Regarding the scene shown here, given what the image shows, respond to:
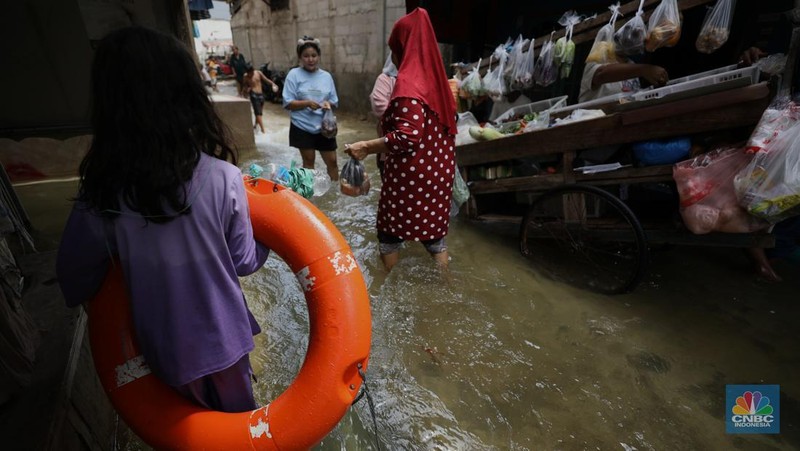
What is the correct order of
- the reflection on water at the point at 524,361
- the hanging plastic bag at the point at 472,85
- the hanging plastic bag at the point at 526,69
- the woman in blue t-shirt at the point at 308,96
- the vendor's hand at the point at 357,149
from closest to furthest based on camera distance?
the reflection on water at the point at 524,361 < the vendor's hand at the point at 357,149 < the hanging plastic bag at the point at 526,69 < the woman in blue t-shirt at the point at 308,96 < the hanging plastic bag at the point at 472,85

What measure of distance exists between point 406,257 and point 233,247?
2.28m

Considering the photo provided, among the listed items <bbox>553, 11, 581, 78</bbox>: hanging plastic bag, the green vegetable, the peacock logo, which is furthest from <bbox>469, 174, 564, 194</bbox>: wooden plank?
the peacock logo

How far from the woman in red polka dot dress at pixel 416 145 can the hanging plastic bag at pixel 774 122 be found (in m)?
1.77

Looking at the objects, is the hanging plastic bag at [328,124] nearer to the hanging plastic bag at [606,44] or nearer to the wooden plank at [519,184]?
the wooden plank at [519,184]

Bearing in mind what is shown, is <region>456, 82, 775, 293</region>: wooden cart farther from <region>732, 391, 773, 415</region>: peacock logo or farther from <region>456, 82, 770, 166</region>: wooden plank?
<region>732, 391, 773, 415</region>: peacock logo

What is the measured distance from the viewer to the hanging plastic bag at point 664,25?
275 cm

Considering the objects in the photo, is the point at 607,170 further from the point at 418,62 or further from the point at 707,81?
the point at 418,62

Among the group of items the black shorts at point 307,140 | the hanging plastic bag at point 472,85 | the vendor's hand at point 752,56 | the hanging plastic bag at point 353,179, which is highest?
the vendor's hand at point 752,56

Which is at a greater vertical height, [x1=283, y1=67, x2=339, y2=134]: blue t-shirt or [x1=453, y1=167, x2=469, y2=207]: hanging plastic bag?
[x1=283, y1=67, x2=339, y2=134]: blue t-shirt

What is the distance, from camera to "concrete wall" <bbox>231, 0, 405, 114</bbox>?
32.3 ft

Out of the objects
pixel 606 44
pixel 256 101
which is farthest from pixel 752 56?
pixel 256 101

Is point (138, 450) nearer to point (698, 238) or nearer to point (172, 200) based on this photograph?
point (172, 200)

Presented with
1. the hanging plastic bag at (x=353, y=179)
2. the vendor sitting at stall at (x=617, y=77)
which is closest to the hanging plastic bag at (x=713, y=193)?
the vendor sitting at stall at (x=617, y=77)

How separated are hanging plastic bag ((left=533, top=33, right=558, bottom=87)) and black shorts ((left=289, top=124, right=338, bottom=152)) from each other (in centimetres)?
253
